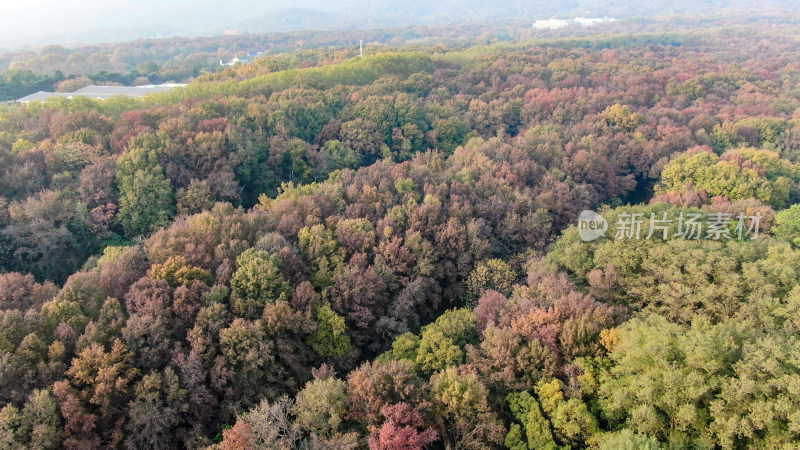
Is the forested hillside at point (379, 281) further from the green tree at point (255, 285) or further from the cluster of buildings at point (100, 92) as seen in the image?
the cluster of buildings at point (100, 92)

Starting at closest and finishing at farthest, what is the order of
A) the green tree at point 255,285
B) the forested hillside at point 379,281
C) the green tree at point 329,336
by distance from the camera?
the forested hillside at point 379,281 → the green tree at point 255,285 → the green tree at point 329,336

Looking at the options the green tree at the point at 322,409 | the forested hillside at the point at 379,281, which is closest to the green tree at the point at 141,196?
the forested hillside at the point at 379,281

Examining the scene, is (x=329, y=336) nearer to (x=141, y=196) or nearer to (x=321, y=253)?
(x=321, y=253)

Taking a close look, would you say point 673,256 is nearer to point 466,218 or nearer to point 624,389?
point 624,389

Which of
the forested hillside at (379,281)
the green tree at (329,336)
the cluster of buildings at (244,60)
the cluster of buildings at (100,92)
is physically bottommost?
the green tree at (329,336)

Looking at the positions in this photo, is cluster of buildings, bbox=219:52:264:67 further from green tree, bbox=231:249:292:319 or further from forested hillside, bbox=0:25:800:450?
green tree, bbox=231:249:292:319

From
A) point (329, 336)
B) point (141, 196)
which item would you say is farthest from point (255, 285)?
point (141, 196)

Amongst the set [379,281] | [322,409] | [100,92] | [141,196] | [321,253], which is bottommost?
[322,409]

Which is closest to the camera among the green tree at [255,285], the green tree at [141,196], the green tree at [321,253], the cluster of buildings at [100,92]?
the green tree at [255,285]
